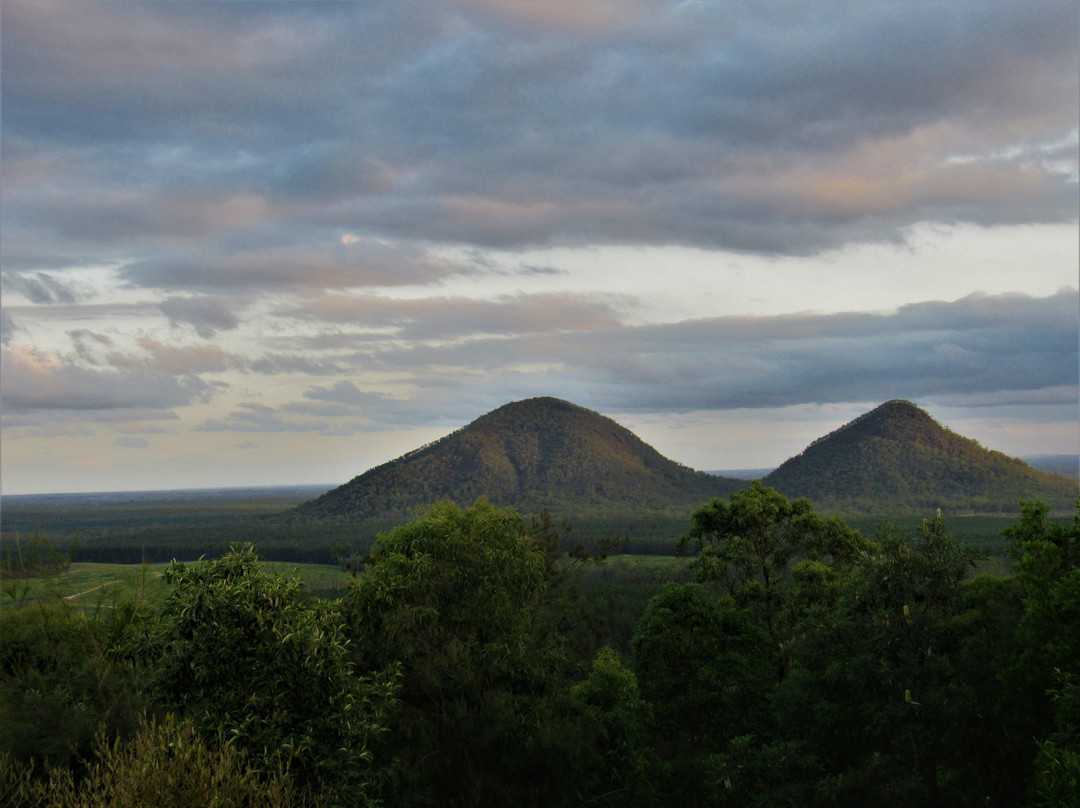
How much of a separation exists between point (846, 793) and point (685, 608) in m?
12.1

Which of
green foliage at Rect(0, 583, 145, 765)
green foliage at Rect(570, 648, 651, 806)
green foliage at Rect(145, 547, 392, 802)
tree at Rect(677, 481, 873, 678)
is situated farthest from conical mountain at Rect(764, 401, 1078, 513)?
green foliage at Rect(145, 547, 392, 802)

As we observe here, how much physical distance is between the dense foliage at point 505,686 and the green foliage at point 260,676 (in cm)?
5

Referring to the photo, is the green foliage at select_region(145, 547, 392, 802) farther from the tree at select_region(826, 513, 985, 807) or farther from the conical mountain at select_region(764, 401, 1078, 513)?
the conical mountain at select_region(764, 401, 1078, 513)

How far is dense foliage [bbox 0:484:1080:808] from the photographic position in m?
18.2

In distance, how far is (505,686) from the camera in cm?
2545

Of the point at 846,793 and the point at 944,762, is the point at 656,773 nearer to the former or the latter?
the point at 846,793

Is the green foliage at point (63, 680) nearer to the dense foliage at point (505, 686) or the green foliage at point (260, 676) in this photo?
the dense foliage at point (505, 686)

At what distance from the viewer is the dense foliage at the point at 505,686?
18.2 m

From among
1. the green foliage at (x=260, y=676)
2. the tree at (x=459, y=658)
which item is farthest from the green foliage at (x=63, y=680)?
the tree at (x=459, y=658)

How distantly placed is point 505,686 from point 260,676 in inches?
368

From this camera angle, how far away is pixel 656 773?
107 ft

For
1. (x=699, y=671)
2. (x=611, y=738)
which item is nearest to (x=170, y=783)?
(x=611, y=738)

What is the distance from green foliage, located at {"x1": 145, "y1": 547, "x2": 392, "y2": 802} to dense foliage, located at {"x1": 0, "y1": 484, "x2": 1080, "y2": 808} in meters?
0.05

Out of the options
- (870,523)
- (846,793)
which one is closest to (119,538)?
(870,523)
